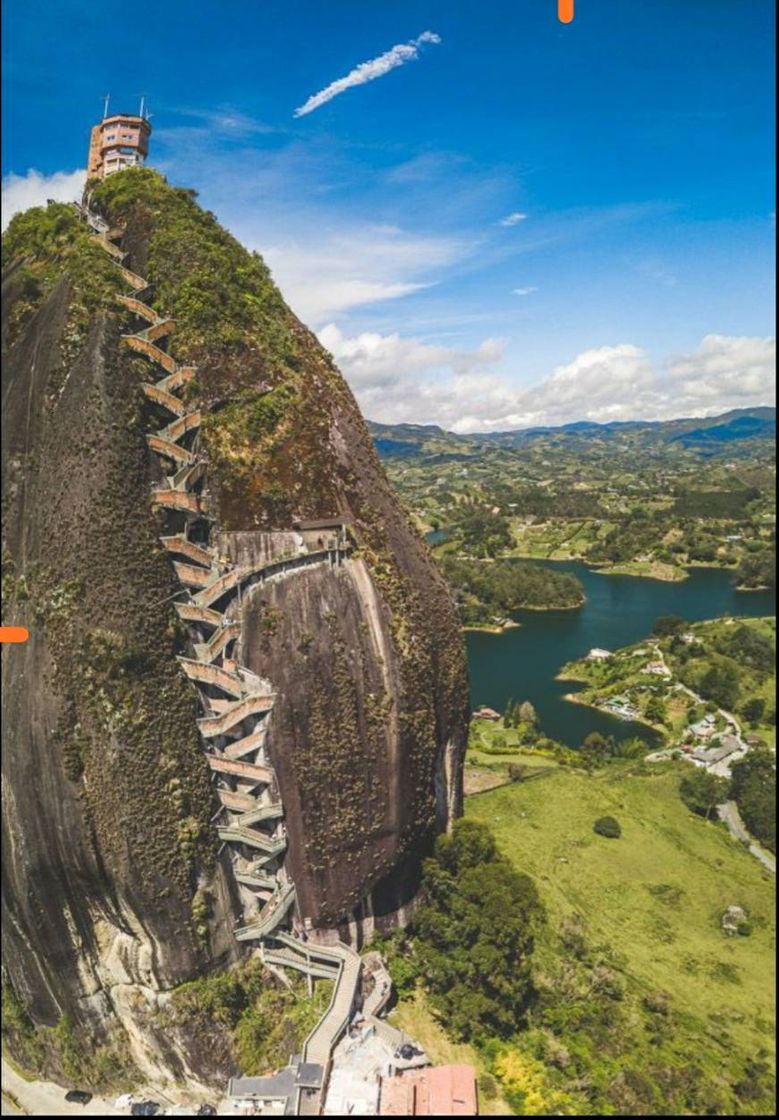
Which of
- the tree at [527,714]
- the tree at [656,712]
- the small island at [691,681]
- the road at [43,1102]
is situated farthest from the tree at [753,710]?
the road at [43,1102]

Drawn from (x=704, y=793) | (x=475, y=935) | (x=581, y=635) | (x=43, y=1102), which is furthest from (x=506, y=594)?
(x=43, y=1102)

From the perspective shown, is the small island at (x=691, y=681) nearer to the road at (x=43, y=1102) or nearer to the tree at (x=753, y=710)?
the tree at (x=753, y=710)

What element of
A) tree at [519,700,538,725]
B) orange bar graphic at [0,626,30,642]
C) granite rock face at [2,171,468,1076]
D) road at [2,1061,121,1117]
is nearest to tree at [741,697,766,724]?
tree at [519,700,538,725]

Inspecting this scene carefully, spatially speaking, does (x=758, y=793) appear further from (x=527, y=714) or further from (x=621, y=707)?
(x=621, y=707)

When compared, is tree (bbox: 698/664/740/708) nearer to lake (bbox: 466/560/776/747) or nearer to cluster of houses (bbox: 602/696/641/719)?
cluster of houses (bbox: 602/696/641/719)

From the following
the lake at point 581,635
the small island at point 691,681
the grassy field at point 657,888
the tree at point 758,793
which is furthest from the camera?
the lake at point 581,635

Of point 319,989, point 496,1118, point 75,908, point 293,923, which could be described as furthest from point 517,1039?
point 75,908

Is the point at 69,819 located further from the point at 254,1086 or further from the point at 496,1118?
the point at 496,1118
